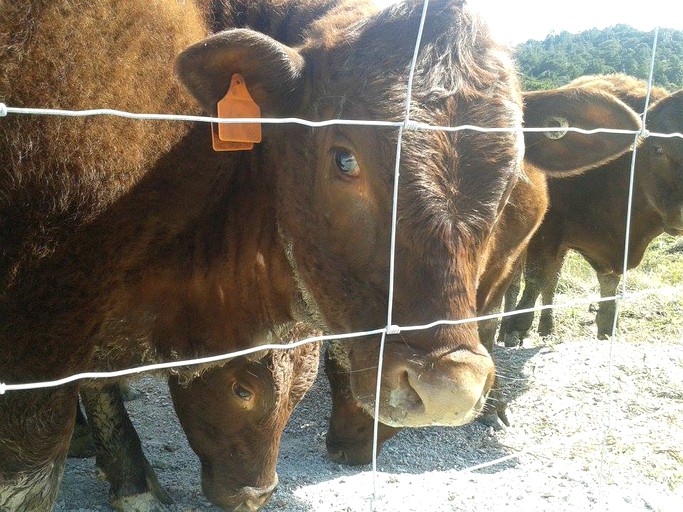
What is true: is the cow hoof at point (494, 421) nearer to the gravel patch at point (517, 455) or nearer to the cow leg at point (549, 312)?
the gravel patch at point (517, 455)

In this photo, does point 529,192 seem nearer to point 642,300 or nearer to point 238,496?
point 238,496

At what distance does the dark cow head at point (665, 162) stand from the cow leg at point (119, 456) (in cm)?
551

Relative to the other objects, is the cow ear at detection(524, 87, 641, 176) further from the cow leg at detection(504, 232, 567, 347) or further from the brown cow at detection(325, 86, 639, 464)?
the cow leg at detection(504, 232, 567, 347)

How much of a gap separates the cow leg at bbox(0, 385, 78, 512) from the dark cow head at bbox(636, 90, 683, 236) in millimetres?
5966

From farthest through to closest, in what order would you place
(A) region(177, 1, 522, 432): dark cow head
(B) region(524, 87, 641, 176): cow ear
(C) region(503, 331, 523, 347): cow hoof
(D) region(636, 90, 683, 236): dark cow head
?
(C) region(503, 331, 523, 347): cow hoof → (D) region(636, 90, 683, 236): dark cow head → (B) region(524, 87, 641, 176): cow ear → (A) region(177, 1, 522, 432): dark cow head

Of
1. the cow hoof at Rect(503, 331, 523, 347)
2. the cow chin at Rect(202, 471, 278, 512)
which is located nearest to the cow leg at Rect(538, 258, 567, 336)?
the cow hoof at Rect(503, 331, 523, 347)

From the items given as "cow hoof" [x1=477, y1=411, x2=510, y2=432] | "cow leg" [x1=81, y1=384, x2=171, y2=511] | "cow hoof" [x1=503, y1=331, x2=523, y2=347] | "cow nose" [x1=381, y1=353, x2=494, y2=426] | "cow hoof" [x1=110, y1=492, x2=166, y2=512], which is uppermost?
"cow nose" [x1=381, y1=353, x2=494, y2=426]

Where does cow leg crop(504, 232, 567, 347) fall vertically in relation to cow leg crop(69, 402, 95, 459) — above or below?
above

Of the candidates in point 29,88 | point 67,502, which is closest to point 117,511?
point 67,502

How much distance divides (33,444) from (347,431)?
2.07 meters

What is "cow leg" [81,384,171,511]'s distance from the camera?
12.2 ft

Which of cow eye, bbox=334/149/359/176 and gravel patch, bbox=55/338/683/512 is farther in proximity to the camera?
gravel patch, bbox=55/338/683/512

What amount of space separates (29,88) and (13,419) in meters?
1.30

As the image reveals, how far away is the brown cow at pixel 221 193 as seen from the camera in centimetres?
234
